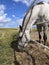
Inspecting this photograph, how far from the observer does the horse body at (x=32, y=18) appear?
583 centimetres

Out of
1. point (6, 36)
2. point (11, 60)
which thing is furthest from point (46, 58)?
point (6, 36)

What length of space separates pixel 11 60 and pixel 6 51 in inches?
35.7

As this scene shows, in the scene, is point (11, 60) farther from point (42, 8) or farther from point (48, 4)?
point (48, 4)

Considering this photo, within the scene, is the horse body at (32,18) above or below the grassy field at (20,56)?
Result: above


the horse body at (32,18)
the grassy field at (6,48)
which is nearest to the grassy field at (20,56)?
the grassy field at (6,48)

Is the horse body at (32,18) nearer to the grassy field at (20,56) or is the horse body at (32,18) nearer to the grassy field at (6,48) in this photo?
the grassy field at (20,56)

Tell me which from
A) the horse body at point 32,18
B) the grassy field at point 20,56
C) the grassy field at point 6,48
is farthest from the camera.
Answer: the horse body at point 32,18

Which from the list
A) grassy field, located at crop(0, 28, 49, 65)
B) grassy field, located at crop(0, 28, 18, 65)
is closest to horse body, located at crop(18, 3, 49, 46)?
grassy field, located at crop(0, 28, 49, 65)

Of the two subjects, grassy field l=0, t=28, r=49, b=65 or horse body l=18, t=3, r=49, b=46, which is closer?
grassy field l=0, t=28, r=49, b=65

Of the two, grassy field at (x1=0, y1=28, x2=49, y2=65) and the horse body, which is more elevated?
the horse body

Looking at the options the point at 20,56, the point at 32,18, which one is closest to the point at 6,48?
the point at 20,56

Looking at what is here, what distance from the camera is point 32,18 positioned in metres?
6.02

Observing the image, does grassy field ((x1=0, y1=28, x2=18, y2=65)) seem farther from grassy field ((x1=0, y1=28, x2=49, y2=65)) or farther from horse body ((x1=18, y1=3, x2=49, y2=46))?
horse body ((x1=18, y1=3, x2=49, y2=46))

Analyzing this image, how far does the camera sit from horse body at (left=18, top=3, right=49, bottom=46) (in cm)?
583
